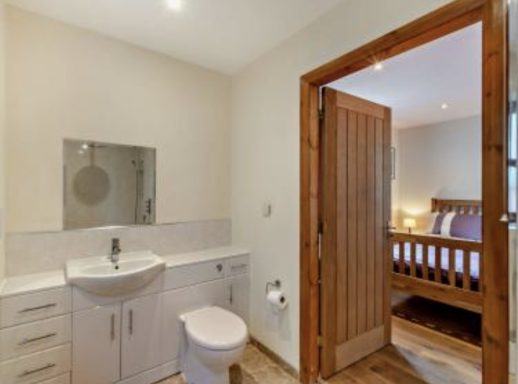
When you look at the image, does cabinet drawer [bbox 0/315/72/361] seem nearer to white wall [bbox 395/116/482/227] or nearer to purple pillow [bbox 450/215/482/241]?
purple pillow [bbox 450/215/482/241]

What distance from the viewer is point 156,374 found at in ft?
6.73

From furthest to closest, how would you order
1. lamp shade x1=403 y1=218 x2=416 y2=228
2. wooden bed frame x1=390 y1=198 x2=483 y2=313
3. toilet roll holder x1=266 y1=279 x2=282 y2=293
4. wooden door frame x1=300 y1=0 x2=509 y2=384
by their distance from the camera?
lamp shade x1=403 y1=218 x2=416 y2=228
wooden bed frame x1=390 y1=198 x2=483 y2=313
toilet roll holder x1=266 y1=279 x2=282 y2=293
wooden door frame x1=300 y1=0 x2=509 y2=384

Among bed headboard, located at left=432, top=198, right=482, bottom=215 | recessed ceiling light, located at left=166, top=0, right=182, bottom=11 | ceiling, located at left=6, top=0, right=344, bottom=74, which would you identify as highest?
ceiling, located at left=6, top=0, right=344, bottom=74

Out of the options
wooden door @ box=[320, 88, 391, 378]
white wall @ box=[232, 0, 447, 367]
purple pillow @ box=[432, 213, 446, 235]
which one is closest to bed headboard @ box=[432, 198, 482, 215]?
purple pillow @ box=[432, 213, 446, 235]

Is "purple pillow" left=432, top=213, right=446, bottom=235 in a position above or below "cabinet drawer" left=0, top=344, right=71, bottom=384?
above

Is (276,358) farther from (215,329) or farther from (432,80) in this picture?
(432,80)

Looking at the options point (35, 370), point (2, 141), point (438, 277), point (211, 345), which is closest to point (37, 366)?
point (35, 370)

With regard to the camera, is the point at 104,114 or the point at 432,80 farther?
the point at 432,80

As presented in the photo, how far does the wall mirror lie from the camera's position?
6.79 feet

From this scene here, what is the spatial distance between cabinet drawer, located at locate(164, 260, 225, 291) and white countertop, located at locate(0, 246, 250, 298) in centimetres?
4

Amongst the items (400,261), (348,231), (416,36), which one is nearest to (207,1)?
(416,36)

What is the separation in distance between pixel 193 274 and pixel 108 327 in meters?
0.65

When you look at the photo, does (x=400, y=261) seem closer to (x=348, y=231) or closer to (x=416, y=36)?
(x=348, y=231)

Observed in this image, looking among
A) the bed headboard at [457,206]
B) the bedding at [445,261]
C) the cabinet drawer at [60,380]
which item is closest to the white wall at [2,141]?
the cabinet drawer at [60,380]
